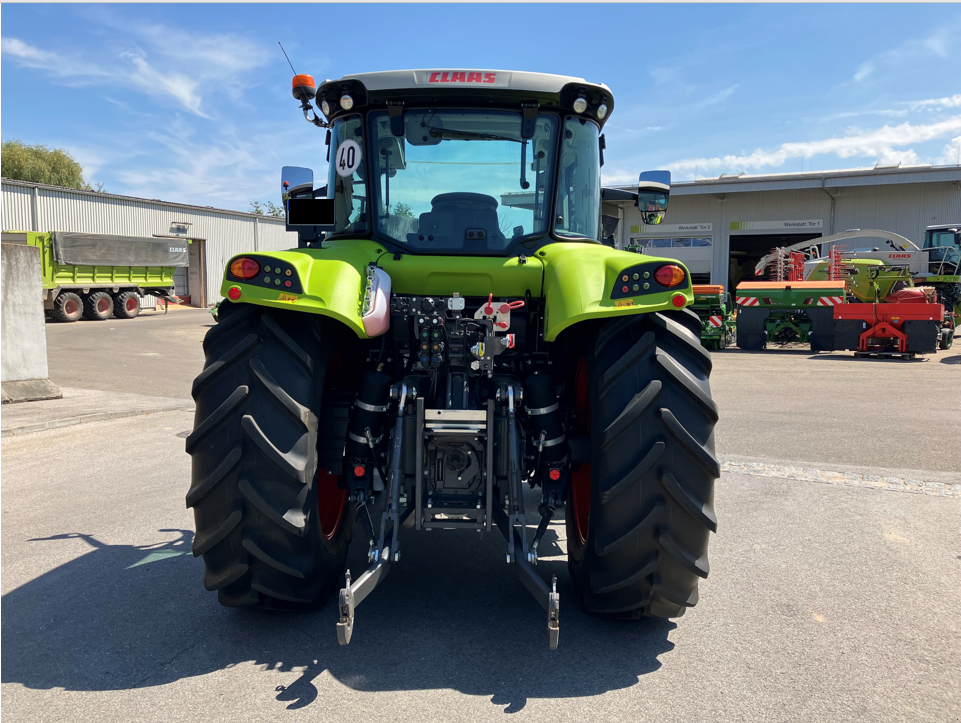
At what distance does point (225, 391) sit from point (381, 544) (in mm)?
924

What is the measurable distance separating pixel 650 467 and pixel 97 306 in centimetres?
2772

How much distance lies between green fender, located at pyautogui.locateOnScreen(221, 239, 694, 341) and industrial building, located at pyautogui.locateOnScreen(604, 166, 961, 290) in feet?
85.2

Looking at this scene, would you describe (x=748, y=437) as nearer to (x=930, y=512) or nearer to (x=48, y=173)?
(x=930, y=512)

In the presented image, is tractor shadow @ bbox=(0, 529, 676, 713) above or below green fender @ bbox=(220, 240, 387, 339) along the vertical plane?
below

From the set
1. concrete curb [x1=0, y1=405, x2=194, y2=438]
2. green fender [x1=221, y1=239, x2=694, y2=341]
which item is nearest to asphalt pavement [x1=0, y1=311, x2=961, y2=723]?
green fender [x1=221, y1=239, x2=694, y2=341]

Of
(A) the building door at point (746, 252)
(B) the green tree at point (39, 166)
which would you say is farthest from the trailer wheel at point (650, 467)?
(B) the green tree at point (39, 166)

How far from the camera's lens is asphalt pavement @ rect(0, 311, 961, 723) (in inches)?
103

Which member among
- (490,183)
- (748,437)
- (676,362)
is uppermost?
(490,183)

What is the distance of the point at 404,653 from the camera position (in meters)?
2.93

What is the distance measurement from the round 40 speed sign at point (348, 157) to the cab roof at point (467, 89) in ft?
0.63

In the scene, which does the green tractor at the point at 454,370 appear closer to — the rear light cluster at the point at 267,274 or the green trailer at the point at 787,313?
the rear light cluster at the point at 267,274

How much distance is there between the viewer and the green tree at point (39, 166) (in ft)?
151

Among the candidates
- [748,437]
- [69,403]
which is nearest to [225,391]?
[748,437]

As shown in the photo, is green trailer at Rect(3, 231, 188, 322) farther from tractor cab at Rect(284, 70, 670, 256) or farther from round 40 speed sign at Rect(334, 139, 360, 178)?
tractor cab at Rect(284, 70, 670, 256)
